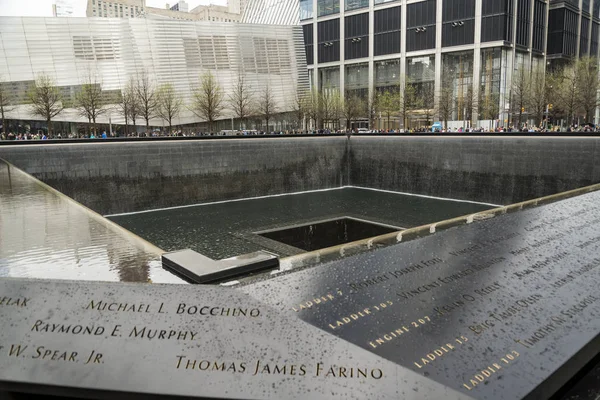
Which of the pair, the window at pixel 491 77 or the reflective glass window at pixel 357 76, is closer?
the window at pixel 491 77

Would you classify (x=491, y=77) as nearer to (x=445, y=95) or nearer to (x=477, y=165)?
(x=445, y=95)

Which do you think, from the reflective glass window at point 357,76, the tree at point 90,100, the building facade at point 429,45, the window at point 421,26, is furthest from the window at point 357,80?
the tree at point 90,100

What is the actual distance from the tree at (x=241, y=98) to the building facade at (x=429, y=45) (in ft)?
49.7

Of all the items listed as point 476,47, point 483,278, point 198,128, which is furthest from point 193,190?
point 476,47

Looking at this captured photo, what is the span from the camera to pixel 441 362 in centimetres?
301

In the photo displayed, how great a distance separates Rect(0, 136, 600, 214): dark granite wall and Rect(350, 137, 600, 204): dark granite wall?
0.04m

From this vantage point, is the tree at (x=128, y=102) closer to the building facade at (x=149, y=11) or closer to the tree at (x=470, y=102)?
the tree at (x=470, y=102)

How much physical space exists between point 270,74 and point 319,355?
51.3 m

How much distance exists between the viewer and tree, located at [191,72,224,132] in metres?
42.2

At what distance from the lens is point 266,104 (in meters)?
47.4

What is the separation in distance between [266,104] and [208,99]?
7.19 m

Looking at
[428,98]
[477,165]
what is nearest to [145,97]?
[477,165]

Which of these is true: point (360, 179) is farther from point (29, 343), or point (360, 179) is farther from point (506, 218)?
point (29, 343)

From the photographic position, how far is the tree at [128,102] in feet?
128
